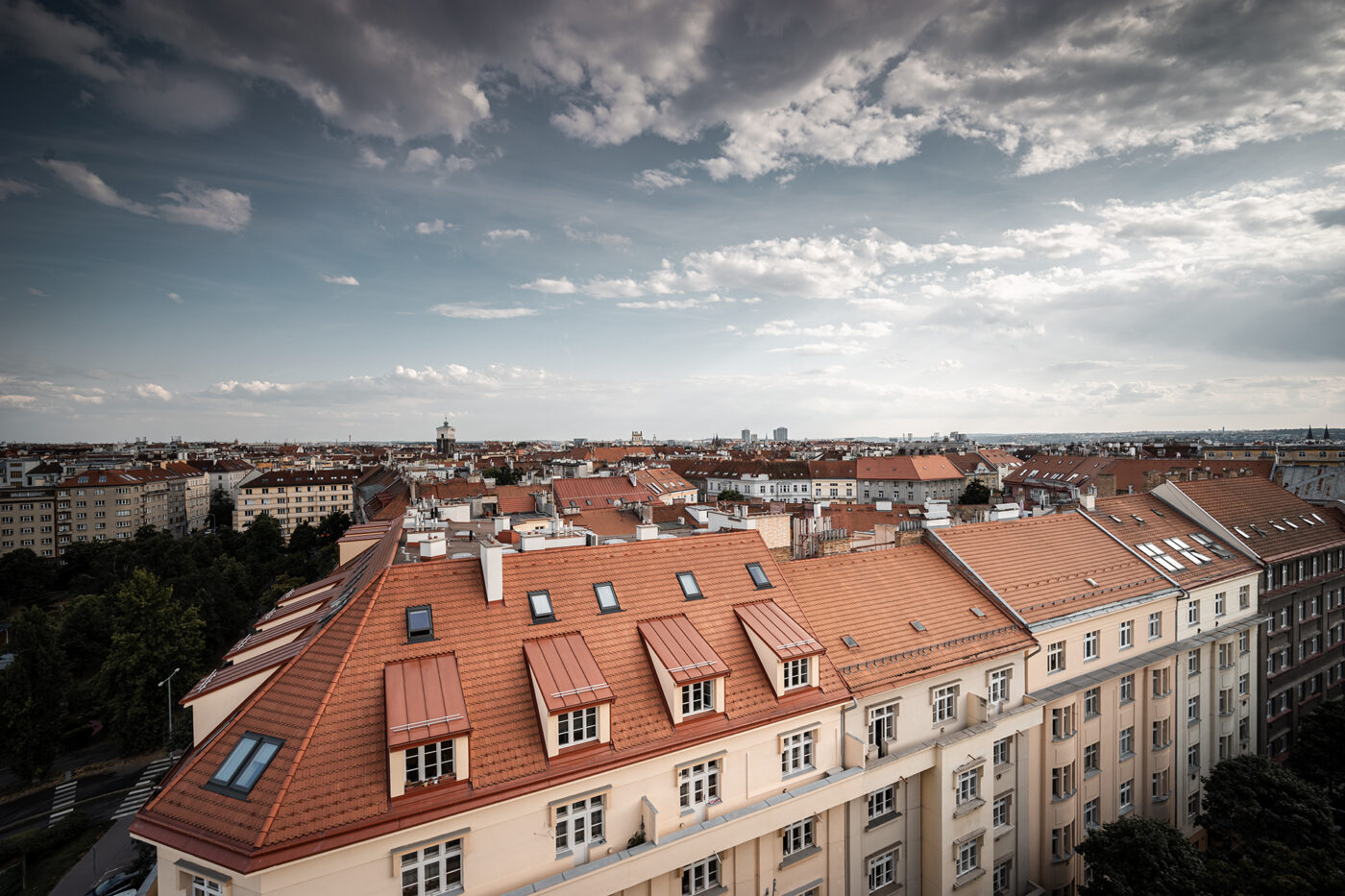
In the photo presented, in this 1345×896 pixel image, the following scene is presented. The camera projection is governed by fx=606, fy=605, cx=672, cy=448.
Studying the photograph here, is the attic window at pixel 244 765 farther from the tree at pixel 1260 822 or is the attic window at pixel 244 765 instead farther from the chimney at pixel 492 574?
the tree at pixel 1260 822

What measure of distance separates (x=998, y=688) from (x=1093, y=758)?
7.01 metres

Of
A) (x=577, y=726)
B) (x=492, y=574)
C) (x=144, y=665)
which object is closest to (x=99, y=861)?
(x=144, y=665)

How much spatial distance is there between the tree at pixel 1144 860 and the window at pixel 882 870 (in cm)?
622

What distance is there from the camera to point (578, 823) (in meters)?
13.6

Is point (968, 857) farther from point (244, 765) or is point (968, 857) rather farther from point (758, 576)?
point (244, 765)

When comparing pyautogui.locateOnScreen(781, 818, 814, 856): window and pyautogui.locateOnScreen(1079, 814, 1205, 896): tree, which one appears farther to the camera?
pyautogui.locateOnScreen(1079, 814, 1205, 896): tree

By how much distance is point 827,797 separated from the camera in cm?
1631

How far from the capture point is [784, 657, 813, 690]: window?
1702cm

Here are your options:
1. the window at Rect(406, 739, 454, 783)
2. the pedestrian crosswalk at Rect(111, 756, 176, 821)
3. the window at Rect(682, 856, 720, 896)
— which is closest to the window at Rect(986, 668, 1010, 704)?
the window at Rect(682, 856, 720, 896)

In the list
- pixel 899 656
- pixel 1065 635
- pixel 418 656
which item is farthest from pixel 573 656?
pixel 1065 635

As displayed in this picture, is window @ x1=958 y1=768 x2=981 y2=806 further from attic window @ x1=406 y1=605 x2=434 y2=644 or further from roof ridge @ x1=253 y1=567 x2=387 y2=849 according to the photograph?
roof ridge @ x1=253 y1=567 x2=387 y2=849

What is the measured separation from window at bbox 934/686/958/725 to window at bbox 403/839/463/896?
48.7 ft

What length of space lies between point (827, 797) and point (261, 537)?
97.2 metres

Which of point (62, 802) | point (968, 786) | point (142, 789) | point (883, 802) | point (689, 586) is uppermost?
point (689, 586)
